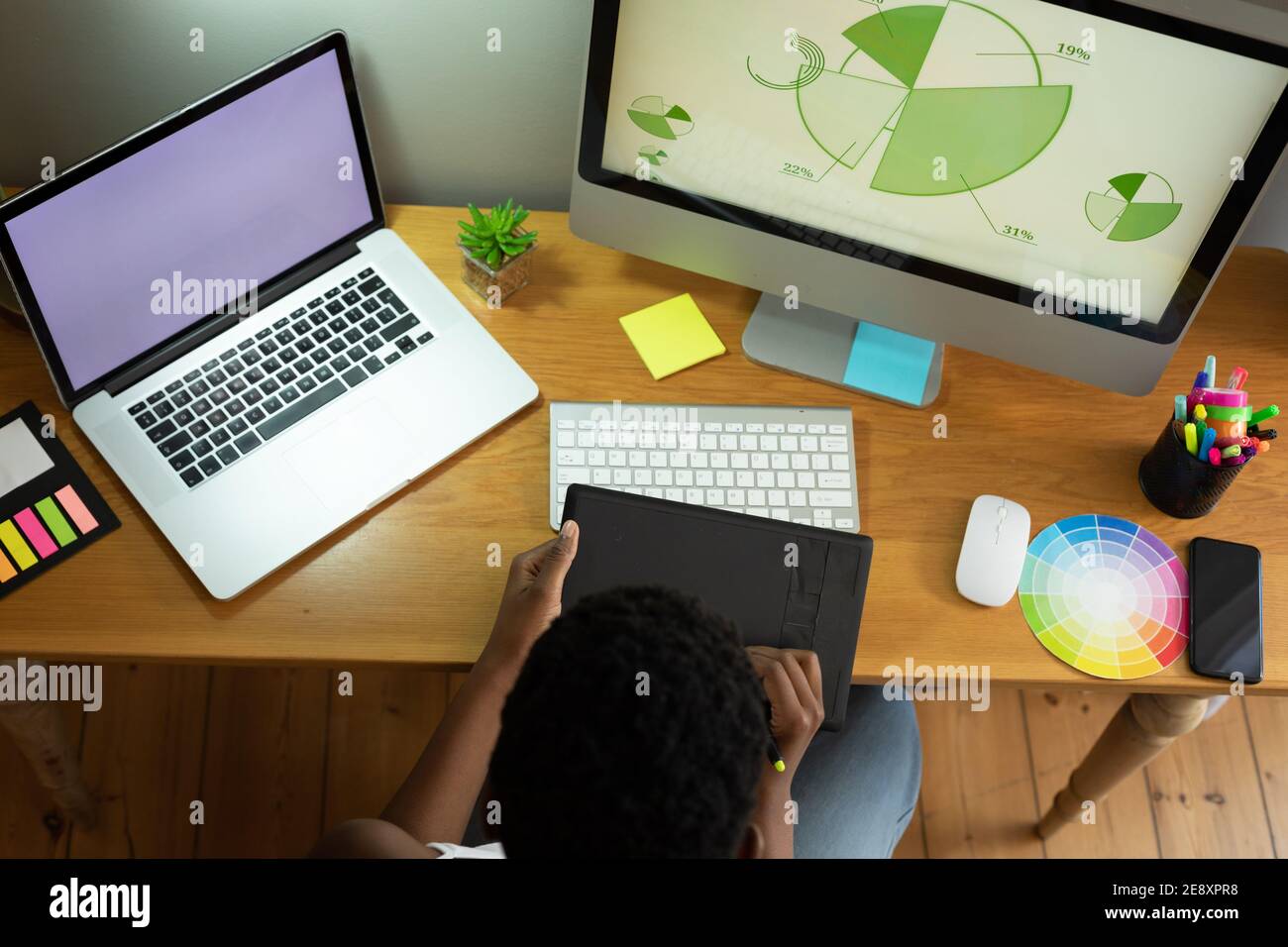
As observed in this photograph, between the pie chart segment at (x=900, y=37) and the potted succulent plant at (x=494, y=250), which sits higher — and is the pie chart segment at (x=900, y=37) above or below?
above

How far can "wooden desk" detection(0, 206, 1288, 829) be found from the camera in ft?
3.42

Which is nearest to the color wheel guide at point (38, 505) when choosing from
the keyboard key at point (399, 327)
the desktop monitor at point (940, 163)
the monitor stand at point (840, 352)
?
the keyboard key at point (399, 327)

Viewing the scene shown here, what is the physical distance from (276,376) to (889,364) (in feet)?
2.10

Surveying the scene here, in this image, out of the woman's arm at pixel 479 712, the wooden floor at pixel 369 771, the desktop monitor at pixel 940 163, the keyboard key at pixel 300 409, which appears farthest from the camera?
the wooden floor at pixel 369 771

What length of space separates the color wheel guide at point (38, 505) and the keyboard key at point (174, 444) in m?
0.07

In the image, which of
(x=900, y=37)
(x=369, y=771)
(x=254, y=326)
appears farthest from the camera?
(x=369, y=771)

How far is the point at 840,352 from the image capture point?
121cm

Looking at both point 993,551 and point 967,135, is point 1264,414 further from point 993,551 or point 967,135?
point 967,135

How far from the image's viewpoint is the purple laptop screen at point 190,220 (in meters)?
0.97

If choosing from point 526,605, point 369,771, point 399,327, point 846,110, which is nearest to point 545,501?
point 526,605

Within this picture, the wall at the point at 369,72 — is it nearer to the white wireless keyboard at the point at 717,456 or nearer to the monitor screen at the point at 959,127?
the monitor screen at the point at 959,127
